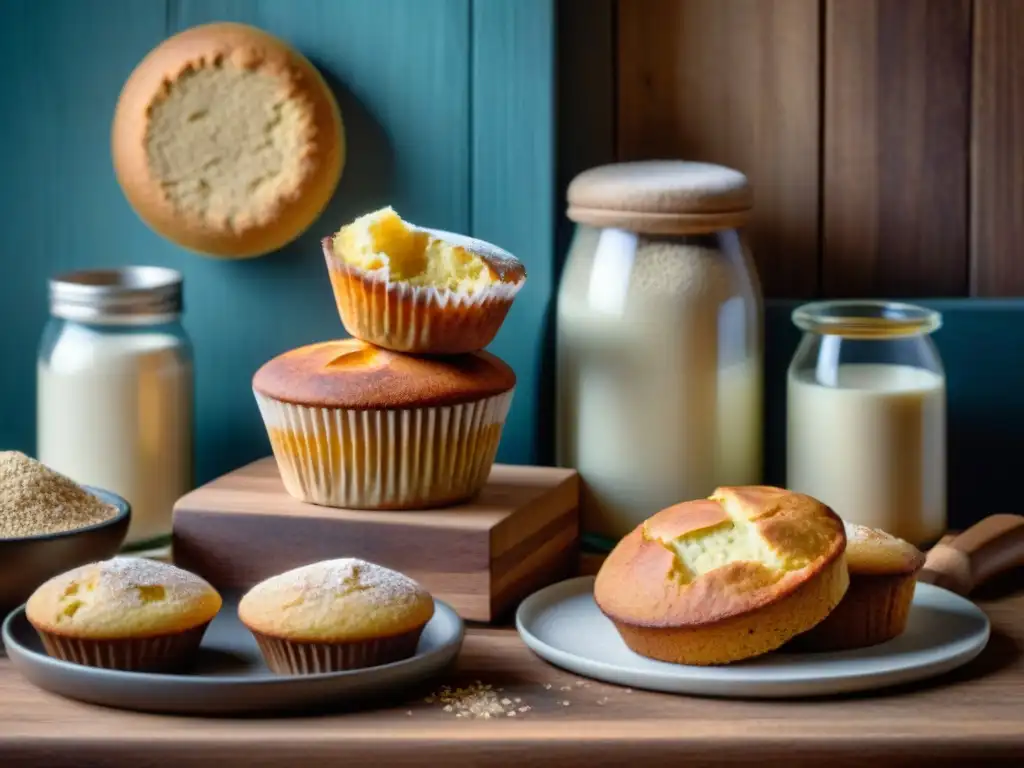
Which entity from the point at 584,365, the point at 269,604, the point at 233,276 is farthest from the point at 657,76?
the point at 269,604

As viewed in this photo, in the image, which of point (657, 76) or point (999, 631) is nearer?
point (999, 631)

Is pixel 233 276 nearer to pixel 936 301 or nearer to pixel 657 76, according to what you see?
pixel 657 76

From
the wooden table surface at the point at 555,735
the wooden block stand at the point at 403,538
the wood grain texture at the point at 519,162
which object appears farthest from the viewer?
the wood grain texture at the point at 519,162

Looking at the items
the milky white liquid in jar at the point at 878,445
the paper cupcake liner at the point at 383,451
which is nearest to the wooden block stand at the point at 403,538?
the paper cupcake liner at the point at 383,451

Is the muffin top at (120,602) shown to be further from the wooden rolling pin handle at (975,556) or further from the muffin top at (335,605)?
the wooden rolling pin handle at (975,556)

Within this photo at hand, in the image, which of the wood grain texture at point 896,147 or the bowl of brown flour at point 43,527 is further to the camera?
the wood grain texture at point 896,147
